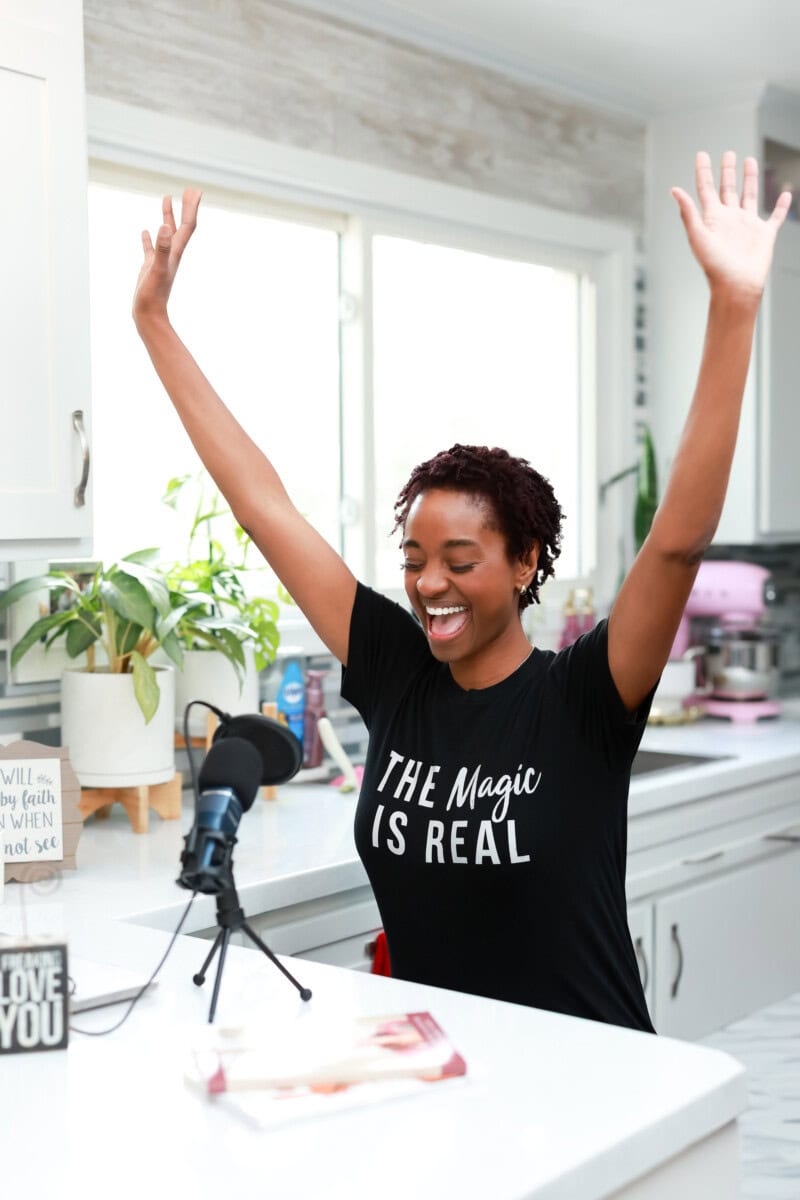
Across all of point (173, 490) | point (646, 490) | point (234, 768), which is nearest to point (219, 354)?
point (173, 490)

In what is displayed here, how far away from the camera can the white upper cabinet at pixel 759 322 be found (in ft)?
12.2

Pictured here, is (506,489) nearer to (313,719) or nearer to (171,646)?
(171,646)

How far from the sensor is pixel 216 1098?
1.10 metres

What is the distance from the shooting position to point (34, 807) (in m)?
2.00

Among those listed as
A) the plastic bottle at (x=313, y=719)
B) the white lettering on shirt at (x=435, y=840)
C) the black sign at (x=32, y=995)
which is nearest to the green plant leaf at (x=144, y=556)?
the plastic bottle at (x=313, y=719)

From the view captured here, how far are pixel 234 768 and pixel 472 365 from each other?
2.41m

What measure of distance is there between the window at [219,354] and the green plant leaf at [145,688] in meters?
0.46

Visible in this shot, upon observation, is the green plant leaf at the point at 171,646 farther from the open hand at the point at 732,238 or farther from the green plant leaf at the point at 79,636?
Result: the open hand at the point at 732,238

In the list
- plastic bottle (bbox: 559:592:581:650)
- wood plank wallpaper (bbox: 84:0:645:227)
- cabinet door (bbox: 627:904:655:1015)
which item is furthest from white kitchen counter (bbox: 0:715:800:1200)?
plastic bottle (bbox: 559:592:581:650)

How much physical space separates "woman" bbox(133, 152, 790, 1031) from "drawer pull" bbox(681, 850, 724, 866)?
1.35 metres

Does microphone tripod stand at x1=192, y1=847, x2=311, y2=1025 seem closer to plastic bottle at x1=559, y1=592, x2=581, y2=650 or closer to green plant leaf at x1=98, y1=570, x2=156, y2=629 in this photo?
green plant leaf at x1=98, y1=570, x2=156, y2=629

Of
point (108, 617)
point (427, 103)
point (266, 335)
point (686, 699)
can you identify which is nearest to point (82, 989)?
point (108, 617)

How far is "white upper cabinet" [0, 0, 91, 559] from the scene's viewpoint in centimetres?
197

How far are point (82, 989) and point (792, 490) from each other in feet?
9.67
